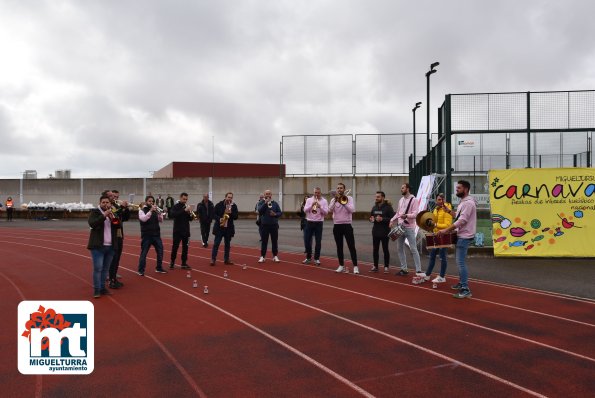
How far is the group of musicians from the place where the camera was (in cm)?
721

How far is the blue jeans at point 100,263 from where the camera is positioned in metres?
7.29

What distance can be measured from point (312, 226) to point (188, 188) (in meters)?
23.1

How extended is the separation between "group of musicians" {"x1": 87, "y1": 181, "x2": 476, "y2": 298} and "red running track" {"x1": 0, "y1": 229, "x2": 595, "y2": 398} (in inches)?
23.1

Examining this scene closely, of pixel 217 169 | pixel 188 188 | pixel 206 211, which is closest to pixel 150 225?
pixel 206 211

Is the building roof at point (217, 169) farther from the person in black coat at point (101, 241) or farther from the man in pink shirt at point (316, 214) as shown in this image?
the person in black coat at point (101, 241)

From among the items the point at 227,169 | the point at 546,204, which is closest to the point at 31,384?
the point at 546,204

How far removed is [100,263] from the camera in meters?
7.32

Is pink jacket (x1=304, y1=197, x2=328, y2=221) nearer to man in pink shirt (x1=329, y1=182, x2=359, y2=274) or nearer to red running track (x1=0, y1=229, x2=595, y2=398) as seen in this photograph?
man in pink shirt (x1=329, y1=182, x2=359, y2=274)

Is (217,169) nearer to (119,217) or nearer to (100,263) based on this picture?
(119,217)

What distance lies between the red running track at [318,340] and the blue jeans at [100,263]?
354mm

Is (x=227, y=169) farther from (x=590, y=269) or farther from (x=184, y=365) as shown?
(x=184, y=365)

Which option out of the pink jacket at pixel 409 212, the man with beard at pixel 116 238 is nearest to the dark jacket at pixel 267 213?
the pink jacket at pixel 409 212

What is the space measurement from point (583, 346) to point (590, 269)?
6.01 metres

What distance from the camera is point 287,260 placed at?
11.5 m
